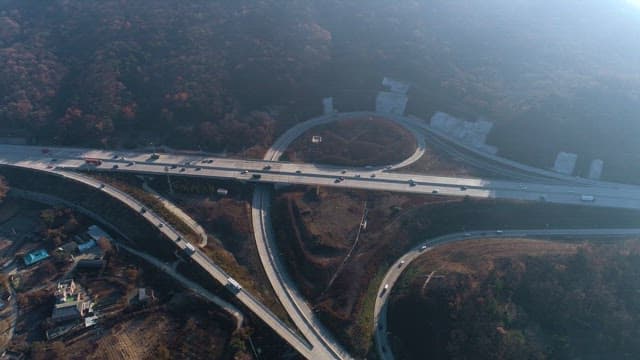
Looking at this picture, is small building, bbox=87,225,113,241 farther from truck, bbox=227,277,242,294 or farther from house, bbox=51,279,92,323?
truck, bbox=227,277,242,294

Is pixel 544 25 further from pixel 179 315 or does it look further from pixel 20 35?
pixel 20 35

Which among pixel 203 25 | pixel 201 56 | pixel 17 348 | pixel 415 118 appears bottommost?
pixel 17 348

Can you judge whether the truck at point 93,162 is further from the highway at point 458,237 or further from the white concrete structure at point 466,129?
the white concrete structure at point 466,129

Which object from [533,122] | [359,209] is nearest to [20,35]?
[359,209]

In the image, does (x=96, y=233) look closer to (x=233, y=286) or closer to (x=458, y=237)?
(x=233, y=286)

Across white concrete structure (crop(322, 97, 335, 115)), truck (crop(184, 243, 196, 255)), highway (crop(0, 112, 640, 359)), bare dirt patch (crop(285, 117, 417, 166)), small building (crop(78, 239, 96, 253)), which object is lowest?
small building (crop(78, 239, 96, 253))

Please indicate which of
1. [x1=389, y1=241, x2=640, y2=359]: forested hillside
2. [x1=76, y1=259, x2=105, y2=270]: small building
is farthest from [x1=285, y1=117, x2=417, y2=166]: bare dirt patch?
[x1=76, y1=259, x2=105, y2=270]: small building
